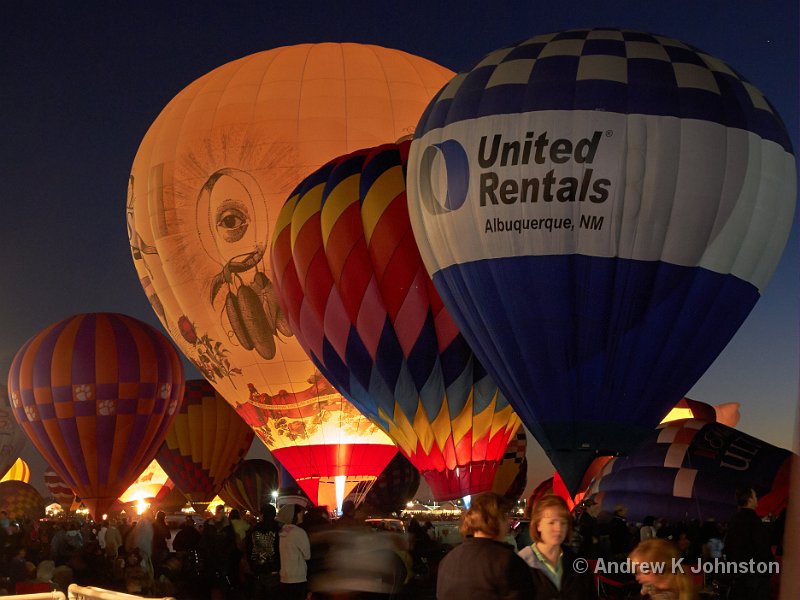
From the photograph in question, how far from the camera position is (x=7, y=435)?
34594 mm

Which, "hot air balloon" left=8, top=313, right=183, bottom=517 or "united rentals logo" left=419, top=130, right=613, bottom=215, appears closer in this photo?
"united rentals logo" left=419, top=130, right=613, bottom=215

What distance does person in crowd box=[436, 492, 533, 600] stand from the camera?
11.0ft

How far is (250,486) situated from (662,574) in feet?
100

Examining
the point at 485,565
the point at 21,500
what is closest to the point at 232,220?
the point at 485,565

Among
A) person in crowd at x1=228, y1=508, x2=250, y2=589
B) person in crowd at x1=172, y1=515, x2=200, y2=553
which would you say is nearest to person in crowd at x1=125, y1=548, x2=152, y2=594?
person in crowd at x1=172, y1=515, x2=200, y2=553

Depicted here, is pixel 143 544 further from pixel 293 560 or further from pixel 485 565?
pixel 485 565

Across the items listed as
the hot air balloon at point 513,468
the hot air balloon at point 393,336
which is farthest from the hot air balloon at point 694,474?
the hot air balloon at point 513,468

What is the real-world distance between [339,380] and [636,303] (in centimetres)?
438

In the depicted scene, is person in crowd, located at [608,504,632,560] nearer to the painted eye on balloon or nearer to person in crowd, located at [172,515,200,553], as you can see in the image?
person in crowd, located at [172,515,200,553]

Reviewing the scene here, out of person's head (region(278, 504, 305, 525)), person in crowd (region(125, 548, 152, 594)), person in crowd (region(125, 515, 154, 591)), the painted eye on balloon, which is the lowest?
person in crowd (region(125, 548, 152, 594))

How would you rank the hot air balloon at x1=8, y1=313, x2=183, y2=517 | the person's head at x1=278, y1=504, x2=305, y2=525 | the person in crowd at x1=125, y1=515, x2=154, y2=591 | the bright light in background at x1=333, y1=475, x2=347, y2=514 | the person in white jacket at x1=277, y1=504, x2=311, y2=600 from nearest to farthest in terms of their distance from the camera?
1. the person in white jacket at x1=277, y1=504, x2=311, y2=600
2. the person's head at x1=278, y1=504, x2=305, y2=525
3. the person in crowd at x1=125, y1=515, x2=154, y2=591
4. the bright light in background at x1=333, y1=475, x2=347, y2=514
5. the hot air balloon at x1=8, y1=313, x2=183, y2=517

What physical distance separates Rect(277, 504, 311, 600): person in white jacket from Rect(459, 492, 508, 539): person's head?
3734mm

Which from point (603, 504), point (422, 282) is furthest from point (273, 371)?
point (603, 504)

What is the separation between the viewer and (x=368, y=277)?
13.2 metres
